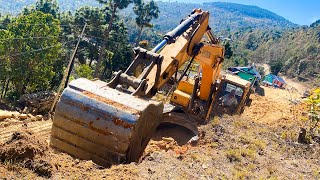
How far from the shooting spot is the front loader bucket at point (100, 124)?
18.6ft

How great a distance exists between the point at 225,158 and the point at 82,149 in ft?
11.4

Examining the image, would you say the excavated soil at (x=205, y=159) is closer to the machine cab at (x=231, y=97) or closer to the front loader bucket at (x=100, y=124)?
the front loader bucket at (x=100, y=124)

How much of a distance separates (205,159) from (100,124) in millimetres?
2883

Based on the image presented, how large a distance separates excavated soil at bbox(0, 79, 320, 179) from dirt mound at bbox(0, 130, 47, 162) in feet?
0.04

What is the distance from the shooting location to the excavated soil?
5191 millimetres

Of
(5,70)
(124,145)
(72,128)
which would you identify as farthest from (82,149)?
(5,70)

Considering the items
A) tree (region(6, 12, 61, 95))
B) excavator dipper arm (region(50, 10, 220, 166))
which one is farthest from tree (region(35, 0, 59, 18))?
excavator dipper arm (region(50, 10, 220, 166))

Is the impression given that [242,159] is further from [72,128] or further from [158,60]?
[72,128]

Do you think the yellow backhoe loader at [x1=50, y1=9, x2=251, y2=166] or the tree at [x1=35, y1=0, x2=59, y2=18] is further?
the tree at [x1=35, y1=0, x2=59, y2=18]

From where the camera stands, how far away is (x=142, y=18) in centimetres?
4034

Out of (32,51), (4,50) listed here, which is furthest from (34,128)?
(4,50)

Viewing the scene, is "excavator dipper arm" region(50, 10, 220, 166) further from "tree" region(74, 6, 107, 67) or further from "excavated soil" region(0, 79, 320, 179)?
"tree" region(74, 6, 107, 67)

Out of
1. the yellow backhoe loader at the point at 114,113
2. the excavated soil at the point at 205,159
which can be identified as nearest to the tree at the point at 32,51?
the excavated soil at the point at 205,159

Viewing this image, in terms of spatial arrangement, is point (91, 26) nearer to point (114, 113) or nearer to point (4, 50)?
point (4, 50)
